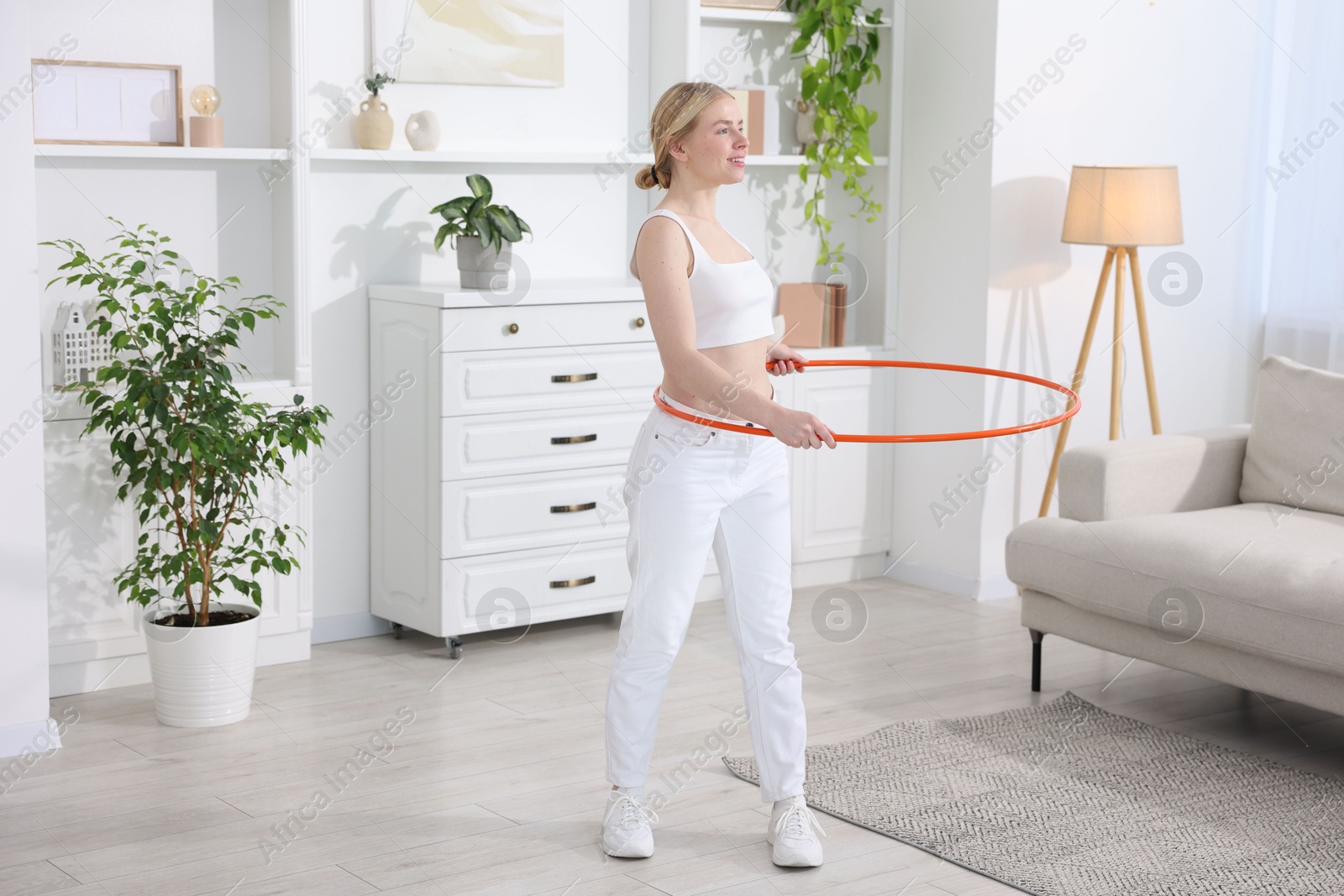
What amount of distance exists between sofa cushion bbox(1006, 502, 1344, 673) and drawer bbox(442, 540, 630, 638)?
1196 mm

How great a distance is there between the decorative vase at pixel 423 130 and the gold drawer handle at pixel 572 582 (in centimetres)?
132

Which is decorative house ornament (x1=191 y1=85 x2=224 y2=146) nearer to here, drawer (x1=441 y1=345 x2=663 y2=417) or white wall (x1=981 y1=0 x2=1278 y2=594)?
drawer (x1=441 y1=345 x2=663 y2=417)

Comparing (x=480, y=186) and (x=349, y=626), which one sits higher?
(x=480, y=186)

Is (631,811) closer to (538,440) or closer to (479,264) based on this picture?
(538,440)

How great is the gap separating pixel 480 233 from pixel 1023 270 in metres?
1.85

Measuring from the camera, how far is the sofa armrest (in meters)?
3.95

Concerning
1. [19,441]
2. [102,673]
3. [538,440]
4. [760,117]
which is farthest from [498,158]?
[102,673]

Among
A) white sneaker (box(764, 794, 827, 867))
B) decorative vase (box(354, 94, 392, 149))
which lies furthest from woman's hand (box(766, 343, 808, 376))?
decorative vase (box(354, 94, 392, 149))

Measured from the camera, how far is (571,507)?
4.34 m

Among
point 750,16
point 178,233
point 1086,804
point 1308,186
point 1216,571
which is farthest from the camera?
point 1308,186

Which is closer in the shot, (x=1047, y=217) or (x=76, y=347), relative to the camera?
(x=76, y=347)

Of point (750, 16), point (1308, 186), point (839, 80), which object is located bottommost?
point (1308, 186)

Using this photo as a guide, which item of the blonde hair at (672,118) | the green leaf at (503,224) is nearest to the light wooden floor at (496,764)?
the green leaf at (503,224)

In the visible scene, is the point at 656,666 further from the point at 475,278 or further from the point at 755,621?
the point at 475,278
